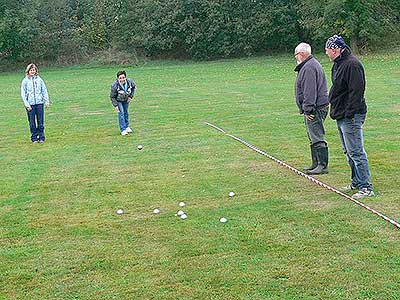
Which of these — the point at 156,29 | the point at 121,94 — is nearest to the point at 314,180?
the point at 121,94

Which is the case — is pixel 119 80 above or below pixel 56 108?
above

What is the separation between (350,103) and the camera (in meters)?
8.27

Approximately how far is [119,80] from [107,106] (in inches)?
269

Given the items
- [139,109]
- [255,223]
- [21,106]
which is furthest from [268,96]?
[255,223]

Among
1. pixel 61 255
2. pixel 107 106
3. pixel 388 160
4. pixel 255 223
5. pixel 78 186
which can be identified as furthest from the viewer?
pixel 107 106

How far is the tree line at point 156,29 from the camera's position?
160 feet

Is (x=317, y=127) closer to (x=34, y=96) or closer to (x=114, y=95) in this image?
(x=114, y=95)

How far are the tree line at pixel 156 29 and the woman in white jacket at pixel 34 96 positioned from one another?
115 feet

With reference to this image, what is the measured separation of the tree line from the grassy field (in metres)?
33.3

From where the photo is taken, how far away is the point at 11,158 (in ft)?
42.5

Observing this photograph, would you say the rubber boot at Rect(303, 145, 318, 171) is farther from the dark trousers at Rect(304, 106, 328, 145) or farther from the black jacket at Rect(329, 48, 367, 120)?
the black jacket at Rect(329, 48, 367, 120)

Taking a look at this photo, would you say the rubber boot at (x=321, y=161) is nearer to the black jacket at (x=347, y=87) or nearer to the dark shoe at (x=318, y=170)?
the dark shoe at (x=318, y=170)

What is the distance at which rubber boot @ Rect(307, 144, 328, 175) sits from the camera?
10.0 metres

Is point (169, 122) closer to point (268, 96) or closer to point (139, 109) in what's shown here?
point (139, 109)
